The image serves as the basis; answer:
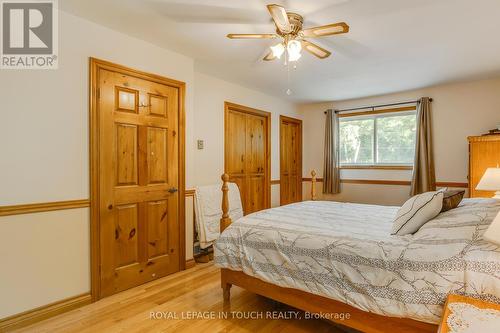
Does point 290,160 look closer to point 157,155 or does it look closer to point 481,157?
point 481,157

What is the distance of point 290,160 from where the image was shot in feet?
18.1

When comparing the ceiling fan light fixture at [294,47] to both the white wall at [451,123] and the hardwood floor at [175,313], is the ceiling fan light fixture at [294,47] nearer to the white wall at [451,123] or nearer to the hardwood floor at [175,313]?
the hardwood floor at [175,313]

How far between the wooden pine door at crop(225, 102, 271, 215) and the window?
157 cm

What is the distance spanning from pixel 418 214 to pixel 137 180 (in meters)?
2.43

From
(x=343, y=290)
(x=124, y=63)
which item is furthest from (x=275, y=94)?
(x=343, y=290)

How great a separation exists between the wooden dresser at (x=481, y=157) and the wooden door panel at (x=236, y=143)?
10.0ft

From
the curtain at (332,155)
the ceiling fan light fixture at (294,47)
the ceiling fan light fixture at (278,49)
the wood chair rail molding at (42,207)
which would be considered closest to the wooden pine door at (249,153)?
the curtain at (332,155)

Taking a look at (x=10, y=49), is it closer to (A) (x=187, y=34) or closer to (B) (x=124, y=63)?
(B) (x=124, y=63)

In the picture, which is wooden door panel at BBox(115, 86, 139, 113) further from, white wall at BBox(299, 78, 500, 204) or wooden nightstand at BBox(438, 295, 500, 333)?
white wall at BBox(299, 78, 500, 204)

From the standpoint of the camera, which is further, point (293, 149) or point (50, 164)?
point (293, 149)

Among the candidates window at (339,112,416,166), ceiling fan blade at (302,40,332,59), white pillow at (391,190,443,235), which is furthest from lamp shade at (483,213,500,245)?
window at (339,112,416,166)

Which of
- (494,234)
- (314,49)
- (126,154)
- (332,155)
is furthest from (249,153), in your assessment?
(494,234)

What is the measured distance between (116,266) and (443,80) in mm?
4766

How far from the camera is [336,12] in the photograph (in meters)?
2.21
